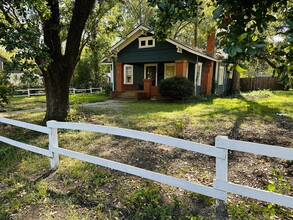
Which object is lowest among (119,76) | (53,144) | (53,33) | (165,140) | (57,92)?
(53,144)

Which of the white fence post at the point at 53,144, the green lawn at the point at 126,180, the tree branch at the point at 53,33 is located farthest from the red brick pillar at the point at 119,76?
the white fence post at the point at 53,144

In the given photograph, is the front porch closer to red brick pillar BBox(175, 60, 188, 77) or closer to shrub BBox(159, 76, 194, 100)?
red brick pillar BBox(175, 60, 188, 77)

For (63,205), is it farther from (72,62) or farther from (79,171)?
(72,62)

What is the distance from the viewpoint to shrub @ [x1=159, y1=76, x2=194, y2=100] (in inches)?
493

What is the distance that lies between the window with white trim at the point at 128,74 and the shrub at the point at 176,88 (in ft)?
18.6

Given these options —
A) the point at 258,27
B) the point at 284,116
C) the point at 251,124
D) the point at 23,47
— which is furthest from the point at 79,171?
the point at 284,116

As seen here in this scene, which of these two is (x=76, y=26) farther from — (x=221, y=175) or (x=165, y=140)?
(x=221, y=175)

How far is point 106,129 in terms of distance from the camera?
3426mm

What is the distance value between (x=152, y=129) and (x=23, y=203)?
397 cm

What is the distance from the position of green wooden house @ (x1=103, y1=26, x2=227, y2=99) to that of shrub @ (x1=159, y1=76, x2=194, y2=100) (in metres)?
1.22

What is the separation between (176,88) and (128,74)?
673cm

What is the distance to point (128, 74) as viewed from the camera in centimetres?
1812

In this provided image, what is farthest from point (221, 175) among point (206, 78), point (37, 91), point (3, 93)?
point (37, 91)

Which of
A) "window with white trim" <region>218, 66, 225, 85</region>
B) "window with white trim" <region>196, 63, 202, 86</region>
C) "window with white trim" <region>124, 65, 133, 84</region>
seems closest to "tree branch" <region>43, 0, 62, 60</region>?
"window with white trim" <region>196, 63, 202, 86</region>
